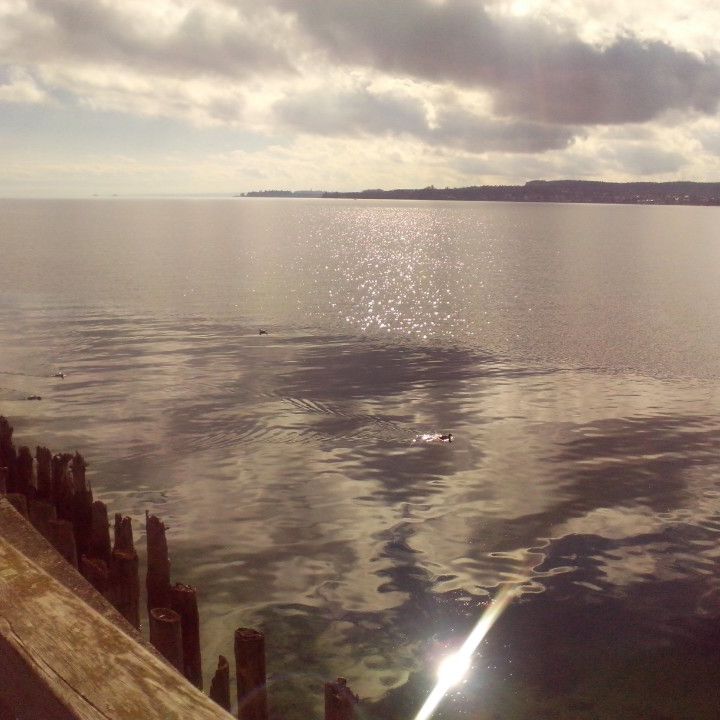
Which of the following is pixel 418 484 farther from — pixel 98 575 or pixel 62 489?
pixel 98 575

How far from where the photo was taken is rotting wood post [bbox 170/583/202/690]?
8.47m

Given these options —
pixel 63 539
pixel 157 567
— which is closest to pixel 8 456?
pixel 63 539

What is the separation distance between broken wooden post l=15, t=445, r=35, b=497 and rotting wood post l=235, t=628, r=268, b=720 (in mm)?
8902

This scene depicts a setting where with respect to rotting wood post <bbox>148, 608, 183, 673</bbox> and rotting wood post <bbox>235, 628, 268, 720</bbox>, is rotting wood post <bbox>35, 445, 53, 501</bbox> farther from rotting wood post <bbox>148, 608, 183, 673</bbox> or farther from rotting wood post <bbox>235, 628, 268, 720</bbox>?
rotting wood post <bbox>235, 628, 268, 720</bbox>

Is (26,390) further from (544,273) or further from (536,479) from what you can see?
(544,273)

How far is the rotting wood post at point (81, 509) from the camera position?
38.8ft

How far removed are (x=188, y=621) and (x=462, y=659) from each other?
5324 millimetres

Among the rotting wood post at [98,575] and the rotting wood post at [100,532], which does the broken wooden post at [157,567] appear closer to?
the rotting wood post at [98,575]

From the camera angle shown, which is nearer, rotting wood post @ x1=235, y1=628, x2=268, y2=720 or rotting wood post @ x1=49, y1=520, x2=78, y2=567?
rotting wood post @ x1=235, y1=628, x2=268, y2=720

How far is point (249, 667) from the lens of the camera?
6629 millimetres

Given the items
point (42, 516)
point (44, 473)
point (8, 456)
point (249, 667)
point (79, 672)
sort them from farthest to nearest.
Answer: point (8, 456) < point (44, 473) < point (42, 516) < point (249, 667) < point (79, 672)

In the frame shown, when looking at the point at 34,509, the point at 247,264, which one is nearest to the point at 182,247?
the point at 247,264

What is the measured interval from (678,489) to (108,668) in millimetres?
19186

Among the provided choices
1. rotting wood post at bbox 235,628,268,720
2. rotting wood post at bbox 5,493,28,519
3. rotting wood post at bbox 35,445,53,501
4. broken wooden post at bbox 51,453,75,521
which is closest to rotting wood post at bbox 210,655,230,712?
rotting wood post at bbox 235,628,268,720
